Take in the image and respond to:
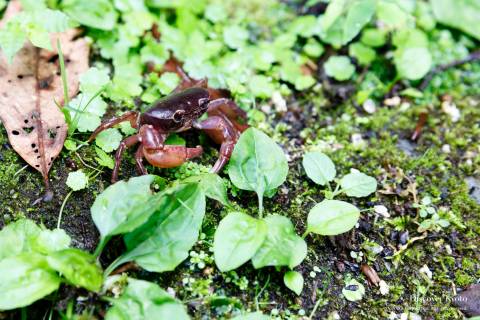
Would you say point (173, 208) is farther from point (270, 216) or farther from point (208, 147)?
point (208, 147)

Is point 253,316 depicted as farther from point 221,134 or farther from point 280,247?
point 221,134

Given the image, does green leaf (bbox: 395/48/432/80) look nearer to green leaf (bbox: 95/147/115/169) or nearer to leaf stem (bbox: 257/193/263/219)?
leaf stem (bbox: 257/193/263/219)

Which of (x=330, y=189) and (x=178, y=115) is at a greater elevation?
(x=178, y=115)

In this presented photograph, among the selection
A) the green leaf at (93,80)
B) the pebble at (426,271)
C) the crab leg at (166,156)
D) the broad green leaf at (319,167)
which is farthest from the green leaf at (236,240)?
the green leaf at (93,80)

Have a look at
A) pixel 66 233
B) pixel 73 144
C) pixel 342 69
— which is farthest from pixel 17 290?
pixel 342 69

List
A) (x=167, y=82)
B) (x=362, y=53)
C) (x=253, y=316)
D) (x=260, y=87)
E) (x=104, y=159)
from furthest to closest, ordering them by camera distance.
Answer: (x=362, y=53) → (x=260, y=87) → (x=167, y=82) → (x=104, y=159) → (x=253, y=316)

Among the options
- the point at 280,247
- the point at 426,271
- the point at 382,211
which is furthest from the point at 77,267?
the point at 426,271

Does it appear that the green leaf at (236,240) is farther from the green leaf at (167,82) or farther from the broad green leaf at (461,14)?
the broad green leaf at (461,14)
